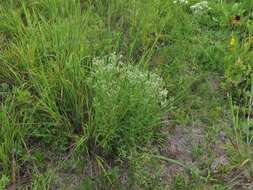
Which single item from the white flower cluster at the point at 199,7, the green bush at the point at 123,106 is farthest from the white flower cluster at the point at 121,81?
the white flower cluster at the point at 199,7

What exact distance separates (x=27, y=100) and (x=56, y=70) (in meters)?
0.24

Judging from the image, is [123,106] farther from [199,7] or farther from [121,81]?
[199,7]

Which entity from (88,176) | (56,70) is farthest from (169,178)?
(56,70)

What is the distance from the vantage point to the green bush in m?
2.12

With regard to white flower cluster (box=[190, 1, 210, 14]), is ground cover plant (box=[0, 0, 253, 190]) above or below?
below

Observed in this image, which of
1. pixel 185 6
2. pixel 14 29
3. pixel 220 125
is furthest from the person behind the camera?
pixel 185 6

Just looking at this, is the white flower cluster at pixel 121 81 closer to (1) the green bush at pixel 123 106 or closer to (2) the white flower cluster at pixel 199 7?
(1) the green bush at pixel 123 106

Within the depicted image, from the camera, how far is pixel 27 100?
7.70ft

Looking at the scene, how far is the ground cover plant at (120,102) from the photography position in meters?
2.18

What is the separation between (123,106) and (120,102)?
38 mm

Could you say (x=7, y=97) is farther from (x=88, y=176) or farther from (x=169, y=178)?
(x=169, y=178)

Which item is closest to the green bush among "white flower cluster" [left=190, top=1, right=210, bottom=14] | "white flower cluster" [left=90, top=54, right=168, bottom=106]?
"white flower cluster" [left=90, top=54, right=168, bottom=106]

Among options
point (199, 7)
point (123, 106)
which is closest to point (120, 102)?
point (123, 106)

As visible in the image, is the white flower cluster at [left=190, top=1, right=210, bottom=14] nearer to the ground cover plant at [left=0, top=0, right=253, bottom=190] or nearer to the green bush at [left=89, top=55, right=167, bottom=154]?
the ground cover plant at [left=0, top=0, right=253, bottom=190]
